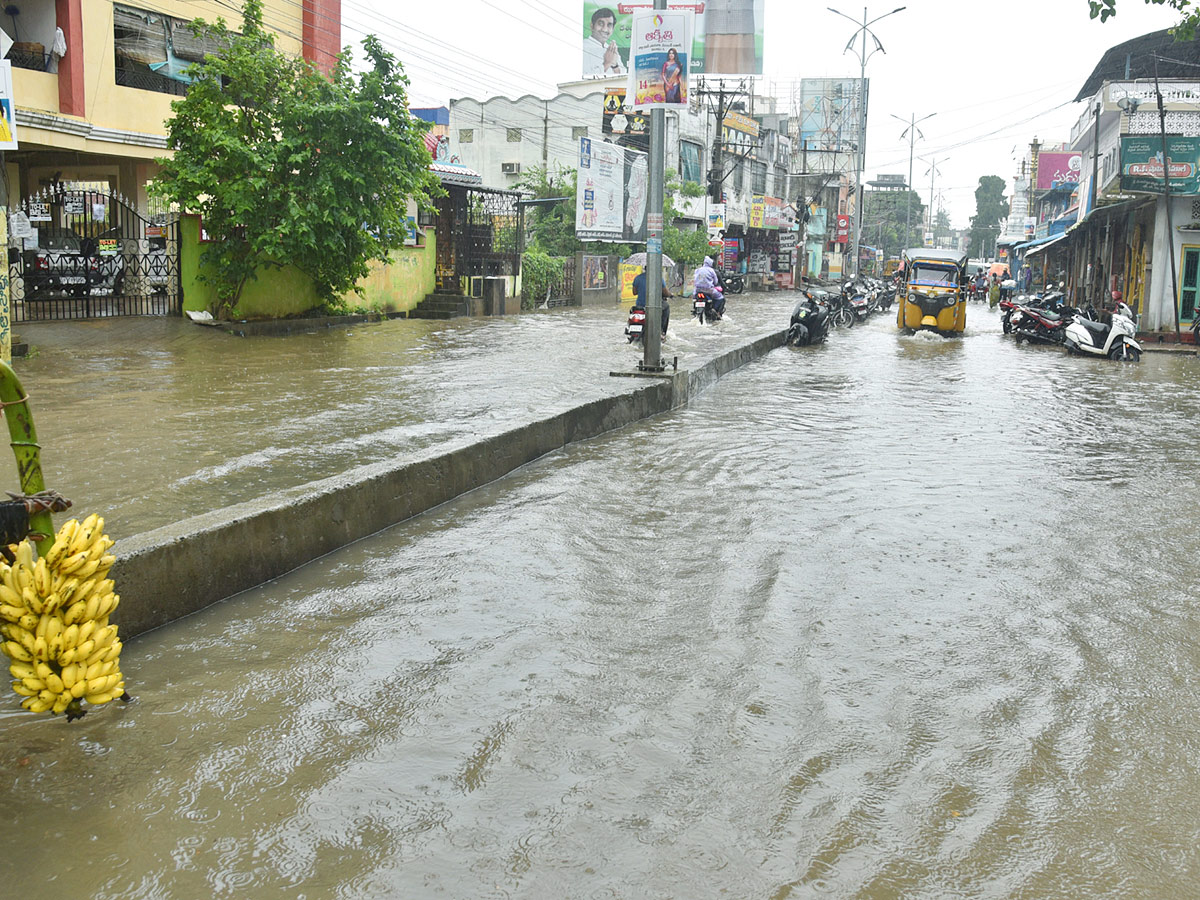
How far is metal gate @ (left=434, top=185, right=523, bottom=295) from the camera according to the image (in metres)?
25.5

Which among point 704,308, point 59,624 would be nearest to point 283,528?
point 59,624

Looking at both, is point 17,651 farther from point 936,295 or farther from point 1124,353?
point 936,295

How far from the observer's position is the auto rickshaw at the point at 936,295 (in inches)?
988

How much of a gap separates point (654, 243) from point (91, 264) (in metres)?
13.5

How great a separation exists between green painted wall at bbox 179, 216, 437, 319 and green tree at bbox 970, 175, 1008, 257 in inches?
3721

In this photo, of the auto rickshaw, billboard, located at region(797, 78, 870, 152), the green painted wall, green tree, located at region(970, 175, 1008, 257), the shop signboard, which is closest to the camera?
the green painted wall

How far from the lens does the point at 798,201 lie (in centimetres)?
7000

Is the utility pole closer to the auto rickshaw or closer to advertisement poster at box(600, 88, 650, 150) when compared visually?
the auto rickshaw

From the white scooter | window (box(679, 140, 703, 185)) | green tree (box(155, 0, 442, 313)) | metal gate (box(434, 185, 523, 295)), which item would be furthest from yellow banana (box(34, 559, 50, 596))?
window (box(679, 140, 703, 185))

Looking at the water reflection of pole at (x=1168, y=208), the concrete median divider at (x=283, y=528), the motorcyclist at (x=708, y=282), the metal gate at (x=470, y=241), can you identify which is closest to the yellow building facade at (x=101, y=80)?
the metal gate at (x=470, y=241)

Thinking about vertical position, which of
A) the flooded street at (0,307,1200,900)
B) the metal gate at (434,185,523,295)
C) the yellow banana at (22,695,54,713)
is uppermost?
the metal gate at (434,185,523,295)

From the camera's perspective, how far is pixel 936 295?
82.1 ft

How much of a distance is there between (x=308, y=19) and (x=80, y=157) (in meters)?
6.56

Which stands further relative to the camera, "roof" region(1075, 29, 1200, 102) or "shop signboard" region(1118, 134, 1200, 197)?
"roof" region(1075, 29, 1200, 102)
